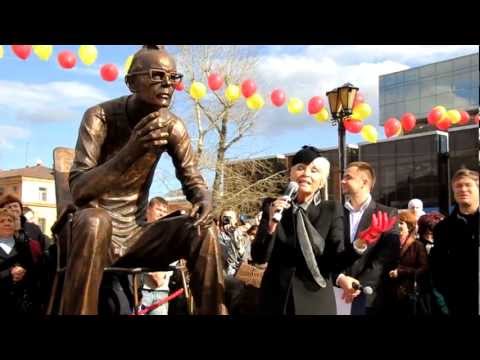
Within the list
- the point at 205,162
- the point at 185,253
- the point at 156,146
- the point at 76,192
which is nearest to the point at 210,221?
the point at 185,253

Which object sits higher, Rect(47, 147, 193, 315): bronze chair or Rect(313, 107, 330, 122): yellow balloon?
Rect(313, 107, 330, 122): yellow balloon

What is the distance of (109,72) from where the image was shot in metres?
10.6

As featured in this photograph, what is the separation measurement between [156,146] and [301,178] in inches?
32.9

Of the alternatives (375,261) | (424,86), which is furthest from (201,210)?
(424,86)

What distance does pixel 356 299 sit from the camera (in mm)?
4234

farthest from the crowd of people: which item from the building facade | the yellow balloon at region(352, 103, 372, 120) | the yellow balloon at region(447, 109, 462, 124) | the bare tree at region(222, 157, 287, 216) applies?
the building facade

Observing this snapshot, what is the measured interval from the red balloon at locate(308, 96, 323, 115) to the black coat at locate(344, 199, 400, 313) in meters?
6.48

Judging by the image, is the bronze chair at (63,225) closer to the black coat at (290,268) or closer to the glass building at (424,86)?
the black coat at (290,268)

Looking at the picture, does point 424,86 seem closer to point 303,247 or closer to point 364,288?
point 364,288

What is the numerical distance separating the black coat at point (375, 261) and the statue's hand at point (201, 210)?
1.18m

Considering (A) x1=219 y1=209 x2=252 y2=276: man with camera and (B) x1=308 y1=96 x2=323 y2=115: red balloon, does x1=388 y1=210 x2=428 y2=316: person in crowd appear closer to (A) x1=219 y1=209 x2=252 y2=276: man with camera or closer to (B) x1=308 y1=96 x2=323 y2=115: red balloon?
(A) x1=219 y1=209 x2=252 y2=276: man with camera

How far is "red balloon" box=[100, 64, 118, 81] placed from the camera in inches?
415

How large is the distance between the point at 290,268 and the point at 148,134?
3.43ft

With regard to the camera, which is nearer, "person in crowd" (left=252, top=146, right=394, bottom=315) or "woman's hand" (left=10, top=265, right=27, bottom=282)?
"person in crowd" (left=252, top=146, right=394, bottom=315)
